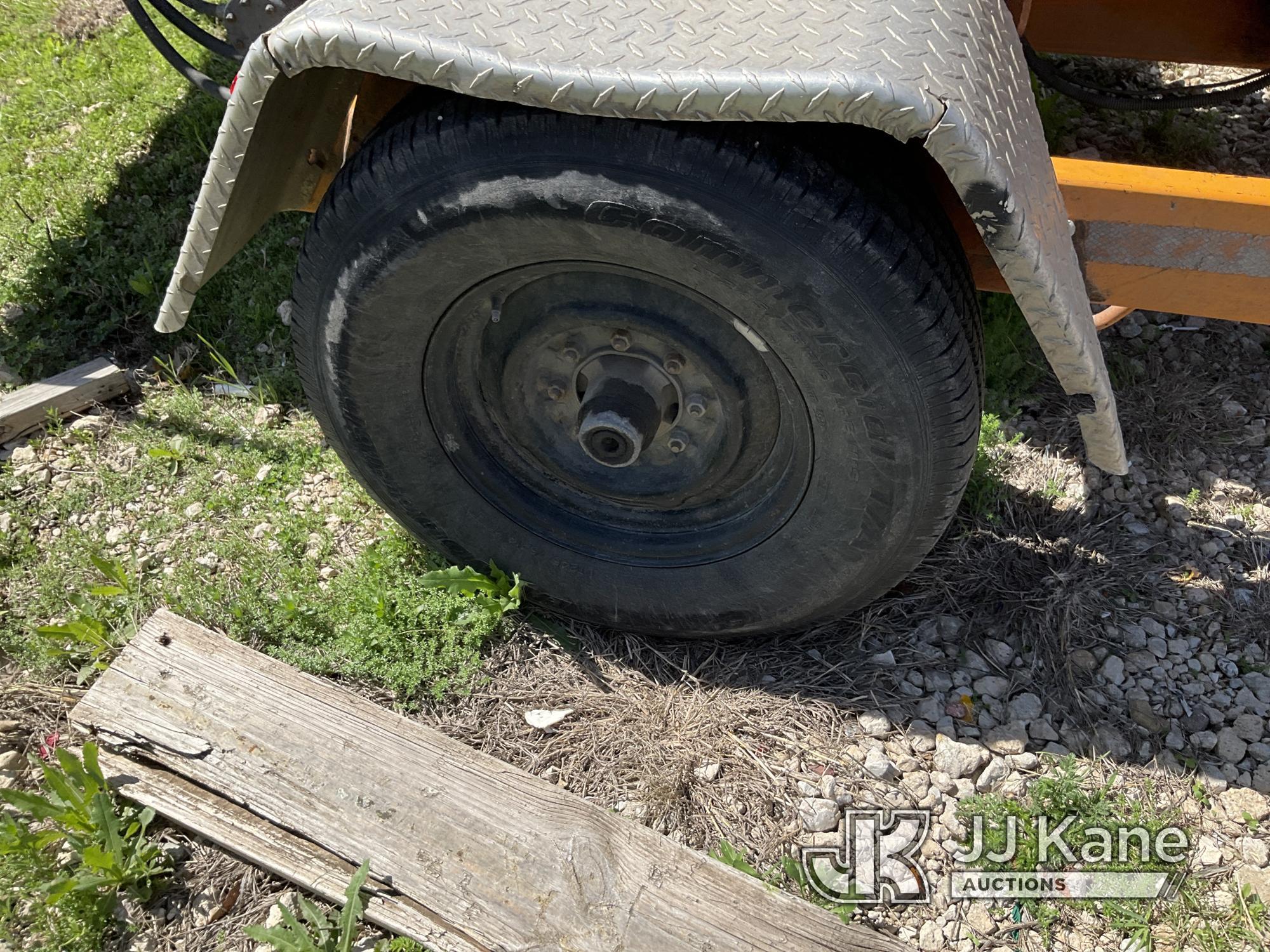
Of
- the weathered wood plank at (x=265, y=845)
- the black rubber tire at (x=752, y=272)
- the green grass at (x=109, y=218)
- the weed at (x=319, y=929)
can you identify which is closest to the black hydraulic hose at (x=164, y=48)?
the green grass at (x=109, y=218)

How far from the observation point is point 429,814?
6.41 ft

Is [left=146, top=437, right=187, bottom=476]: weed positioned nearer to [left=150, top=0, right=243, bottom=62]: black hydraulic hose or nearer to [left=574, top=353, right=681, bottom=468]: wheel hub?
[left=150, top=0, right=243, bottom=62]: black hydraulic hose

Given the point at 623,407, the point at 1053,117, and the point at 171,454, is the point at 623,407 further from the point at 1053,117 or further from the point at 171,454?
the point at 1053,117

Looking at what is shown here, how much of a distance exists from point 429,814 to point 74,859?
30.9 inches

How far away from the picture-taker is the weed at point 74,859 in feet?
6.34

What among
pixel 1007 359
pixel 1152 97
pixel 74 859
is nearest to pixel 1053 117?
pixel 1152 97

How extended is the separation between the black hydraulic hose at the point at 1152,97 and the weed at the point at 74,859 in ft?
10.2

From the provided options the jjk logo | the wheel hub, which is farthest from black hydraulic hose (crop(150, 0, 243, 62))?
the jjk logo

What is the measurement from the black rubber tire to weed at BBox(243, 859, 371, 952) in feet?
3.17

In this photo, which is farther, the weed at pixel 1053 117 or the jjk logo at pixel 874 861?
the weed at pixel 1053 117

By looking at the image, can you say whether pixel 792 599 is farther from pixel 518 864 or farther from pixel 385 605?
pixel 385 605

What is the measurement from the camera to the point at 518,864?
188cm

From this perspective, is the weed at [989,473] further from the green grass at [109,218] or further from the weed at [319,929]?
the green grass at [109,218]

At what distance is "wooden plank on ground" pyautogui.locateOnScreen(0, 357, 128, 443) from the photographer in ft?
9.78
